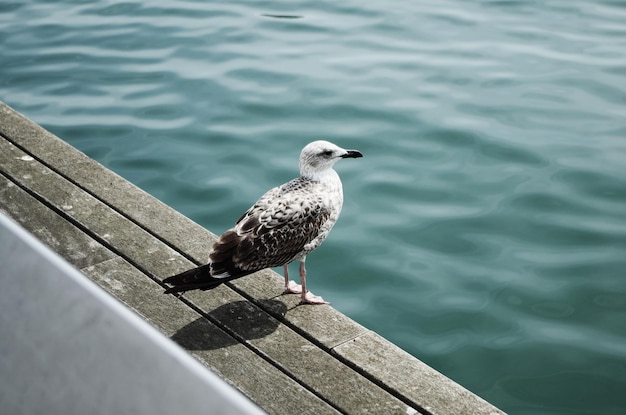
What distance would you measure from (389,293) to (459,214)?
1.06 m

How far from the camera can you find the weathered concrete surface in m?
3.04

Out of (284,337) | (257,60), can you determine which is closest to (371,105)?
(257,60)

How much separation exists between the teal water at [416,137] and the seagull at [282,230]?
4.60 ft

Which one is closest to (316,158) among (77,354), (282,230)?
(282,230)

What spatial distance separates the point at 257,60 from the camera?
8.48m

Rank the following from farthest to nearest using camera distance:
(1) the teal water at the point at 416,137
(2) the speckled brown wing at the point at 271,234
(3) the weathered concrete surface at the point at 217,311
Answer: (1) the teal water at the point at 416,137, (2) the speckled brown wing at the point at 271,234, (3) the weathered concrete surface at the point at 217,311

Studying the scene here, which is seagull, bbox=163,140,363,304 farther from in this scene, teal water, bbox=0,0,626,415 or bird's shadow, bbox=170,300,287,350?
teal water, bbox=0,0,626,415

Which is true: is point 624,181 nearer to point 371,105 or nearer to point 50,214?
point 371,105

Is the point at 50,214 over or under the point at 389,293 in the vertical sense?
over

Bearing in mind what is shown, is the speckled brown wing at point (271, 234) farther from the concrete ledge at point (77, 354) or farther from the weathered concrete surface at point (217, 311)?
the concrete ledge at point (77, 354)

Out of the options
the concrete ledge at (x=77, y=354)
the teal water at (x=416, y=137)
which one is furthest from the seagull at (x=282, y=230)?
the concrete ledge at (x=77, y=354)

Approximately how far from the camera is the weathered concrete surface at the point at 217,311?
3.04 meters

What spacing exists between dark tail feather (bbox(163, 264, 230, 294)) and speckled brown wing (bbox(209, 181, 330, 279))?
30mm

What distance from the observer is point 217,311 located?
3494mm
